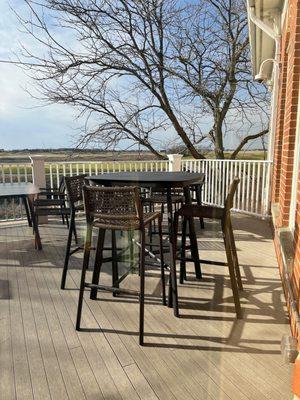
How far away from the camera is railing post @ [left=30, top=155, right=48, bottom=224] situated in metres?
5.68

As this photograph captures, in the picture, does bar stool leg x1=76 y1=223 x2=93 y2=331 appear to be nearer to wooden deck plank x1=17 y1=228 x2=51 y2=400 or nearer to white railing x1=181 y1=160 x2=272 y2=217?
wooden deck plank x1=17 y1=228 x2=51 y2=400

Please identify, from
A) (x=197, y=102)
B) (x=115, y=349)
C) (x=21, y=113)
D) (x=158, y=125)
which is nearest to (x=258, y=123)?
(x=197, y=102)

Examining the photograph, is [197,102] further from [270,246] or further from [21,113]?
[270,246]

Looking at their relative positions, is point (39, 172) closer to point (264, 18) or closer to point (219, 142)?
point (264, 18)

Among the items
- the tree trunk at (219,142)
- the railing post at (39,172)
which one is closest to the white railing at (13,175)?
the railing post at (39,172)

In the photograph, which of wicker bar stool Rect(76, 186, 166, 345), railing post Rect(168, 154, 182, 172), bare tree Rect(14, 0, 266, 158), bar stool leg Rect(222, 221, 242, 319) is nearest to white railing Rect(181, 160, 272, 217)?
railing post Rect(168, 154, 182, 172)

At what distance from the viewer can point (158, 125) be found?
1042cm

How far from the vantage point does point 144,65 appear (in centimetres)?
959

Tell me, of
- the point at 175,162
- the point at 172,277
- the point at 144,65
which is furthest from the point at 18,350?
the point at 144,65

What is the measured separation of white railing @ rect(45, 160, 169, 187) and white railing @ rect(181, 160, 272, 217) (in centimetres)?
73

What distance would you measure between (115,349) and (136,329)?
0.26 m

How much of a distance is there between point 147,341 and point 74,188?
173 centimetres

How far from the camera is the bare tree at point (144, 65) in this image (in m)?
8.73

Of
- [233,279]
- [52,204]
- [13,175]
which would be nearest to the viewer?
[233,279]
